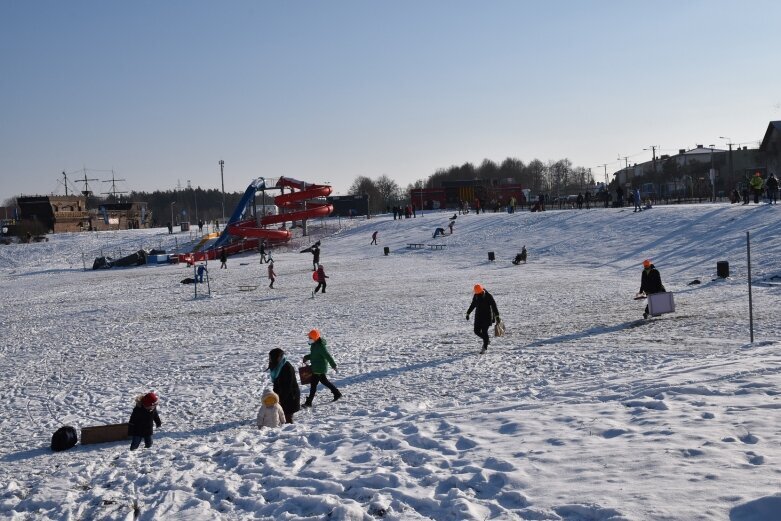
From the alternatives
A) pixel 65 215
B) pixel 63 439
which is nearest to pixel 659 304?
pixel 63 439

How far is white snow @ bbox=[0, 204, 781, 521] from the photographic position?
6926mm

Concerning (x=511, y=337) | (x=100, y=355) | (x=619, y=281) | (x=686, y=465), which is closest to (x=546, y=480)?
(x=686, y=465)

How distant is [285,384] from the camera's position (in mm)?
10961

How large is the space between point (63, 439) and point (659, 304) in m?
13.9

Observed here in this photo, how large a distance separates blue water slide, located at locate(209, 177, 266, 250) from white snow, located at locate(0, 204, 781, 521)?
30.6m

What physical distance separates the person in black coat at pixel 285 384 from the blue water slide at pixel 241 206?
4919cm

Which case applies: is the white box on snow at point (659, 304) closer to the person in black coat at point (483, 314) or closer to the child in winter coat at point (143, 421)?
the person in black coat at point (483, 314)

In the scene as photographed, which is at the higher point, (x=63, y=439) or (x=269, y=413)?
(x=269, y=413)

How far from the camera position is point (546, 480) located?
7.00m

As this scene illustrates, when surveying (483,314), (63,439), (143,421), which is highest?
(483,314)

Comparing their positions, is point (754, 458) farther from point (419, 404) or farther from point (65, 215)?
point (65, 215)

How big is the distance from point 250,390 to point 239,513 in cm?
606

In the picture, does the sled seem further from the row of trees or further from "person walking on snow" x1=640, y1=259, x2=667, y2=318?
the row of trees

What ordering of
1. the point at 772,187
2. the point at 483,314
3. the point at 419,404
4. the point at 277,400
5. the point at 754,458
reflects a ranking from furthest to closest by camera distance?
the point at 772,187 → the point at 483,314 → the point at 419,404 → the point at 277,400 → the point at 754,458
